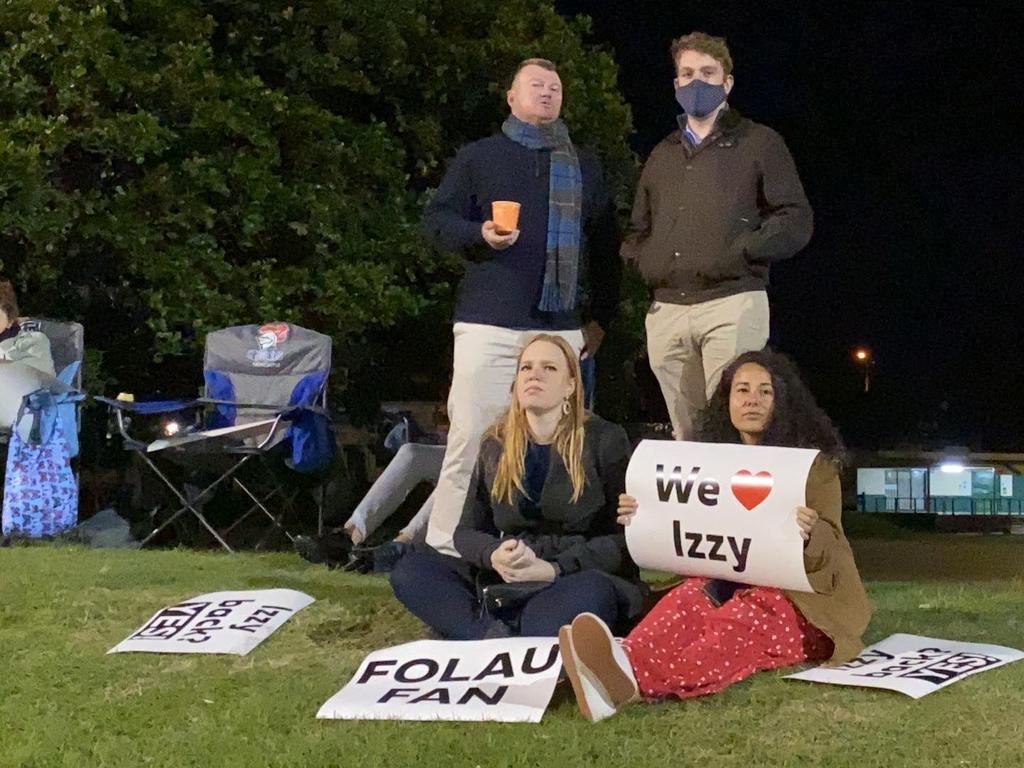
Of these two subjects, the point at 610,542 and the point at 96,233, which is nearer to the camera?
the point at 610,542

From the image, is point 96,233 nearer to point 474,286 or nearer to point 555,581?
point 474,286

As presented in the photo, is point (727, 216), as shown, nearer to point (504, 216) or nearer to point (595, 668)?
point (504, 216)

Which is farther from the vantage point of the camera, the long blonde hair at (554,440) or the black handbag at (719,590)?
the long blonde hair at (554,440)

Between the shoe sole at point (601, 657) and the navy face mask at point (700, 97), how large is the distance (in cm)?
187

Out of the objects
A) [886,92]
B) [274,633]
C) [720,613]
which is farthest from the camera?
[886,92]

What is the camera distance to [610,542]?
3.36 metres

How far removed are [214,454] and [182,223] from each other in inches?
121

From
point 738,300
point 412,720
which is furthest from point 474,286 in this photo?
point 412,720

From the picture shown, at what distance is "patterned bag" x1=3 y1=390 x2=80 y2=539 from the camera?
6008mm

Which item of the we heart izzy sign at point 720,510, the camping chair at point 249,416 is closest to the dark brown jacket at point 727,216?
the we heart izzy sign at point 720,510

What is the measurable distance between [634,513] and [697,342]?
2.71 feet

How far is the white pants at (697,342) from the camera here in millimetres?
3742

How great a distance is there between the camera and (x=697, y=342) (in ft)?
12.7

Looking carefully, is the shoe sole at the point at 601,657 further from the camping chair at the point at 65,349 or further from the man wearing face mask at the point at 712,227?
the camping chair at the point at 65,349
